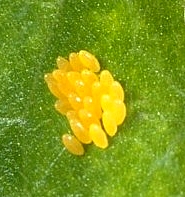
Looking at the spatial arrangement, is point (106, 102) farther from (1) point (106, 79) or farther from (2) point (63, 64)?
(2) point (63, 64)

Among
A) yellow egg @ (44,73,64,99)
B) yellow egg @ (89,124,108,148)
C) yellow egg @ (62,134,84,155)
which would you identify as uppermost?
yellow egg @ (44,73,64,99)

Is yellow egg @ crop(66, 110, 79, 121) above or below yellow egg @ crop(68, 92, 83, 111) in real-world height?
below

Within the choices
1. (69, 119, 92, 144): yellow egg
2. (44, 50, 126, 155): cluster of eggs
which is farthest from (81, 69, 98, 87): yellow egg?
(69, 119, 92, 144): yellow egg

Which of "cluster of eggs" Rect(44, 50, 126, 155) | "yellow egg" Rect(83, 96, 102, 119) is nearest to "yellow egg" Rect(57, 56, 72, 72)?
"cluster of eggs" Rect(44, 50, 126, 155)

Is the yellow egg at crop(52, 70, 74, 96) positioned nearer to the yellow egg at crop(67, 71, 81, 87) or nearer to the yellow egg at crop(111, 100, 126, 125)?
the yellow egg at crop(67, 71, 81, 87)

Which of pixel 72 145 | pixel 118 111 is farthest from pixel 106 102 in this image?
pixel 72 145

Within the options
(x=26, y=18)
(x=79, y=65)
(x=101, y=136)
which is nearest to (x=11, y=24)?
(x=26, y=18)

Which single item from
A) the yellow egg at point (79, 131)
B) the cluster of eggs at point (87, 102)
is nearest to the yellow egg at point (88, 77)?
the cluster of eggs at point (87, 102)
